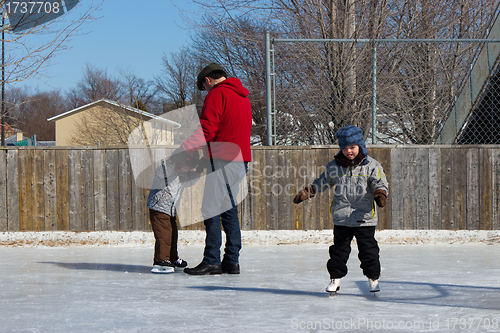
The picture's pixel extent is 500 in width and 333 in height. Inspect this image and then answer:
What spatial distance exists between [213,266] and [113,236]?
2588 millimetres

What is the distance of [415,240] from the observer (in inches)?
241

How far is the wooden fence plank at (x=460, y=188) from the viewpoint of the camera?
6.19 metres

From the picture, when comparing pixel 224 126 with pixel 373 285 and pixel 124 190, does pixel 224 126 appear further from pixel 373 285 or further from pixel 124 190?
pixel 124 190

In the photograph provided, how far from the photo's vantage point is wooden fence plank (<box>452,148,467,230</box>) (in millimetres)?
6188

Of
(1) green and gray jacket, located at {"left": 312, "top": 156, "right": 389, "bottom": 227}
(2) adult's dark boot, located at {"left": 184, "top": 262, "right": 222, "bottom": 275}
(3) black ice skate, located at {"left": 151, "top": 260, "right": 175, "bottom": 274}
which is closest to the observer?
(1) green and gray jacket, located at {"left": 312, "top": 156, "right": 389, "bottom": 227}

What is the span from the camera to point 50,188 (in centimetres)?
627

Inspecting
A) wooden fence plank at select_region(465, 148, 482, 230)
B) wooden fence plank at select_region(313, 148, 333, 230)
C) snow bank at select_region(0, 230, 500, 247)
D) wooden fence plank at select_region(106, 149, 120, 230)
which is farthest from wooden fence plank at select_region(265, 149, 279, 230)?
wooden fence plank at select_region(465, 148, 482, 230)

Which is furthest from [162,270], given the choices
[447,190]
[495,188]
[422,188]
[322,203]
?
[495,188]

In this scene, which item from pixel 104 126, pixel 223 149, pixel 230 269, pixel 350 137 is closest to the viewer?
pixel 350 137

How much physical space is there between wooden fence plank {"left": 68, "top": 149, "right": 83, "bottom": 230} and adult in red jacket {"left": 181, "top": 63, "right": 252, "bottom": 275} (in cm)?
276

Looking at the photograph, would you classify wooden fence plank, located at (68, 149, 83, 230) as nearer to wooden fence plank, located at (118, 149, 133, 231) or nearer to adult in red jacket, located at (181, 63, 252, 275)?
wooden fence plank, located at (118, 149, 133, 231)

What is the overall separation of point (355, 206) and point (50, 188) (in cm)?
446

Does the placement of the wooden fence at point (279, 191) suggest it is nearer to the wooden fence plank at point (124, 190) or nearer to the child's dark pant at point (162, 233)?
the wooden fence plank at point (124, 190)

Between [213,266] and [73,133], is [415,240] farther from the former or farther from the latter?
[73,133]
